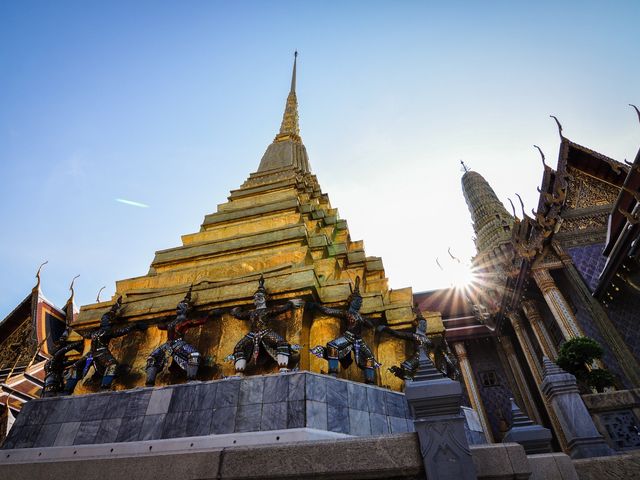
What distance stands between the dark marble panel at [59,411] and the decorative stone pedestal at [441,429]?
5233mm

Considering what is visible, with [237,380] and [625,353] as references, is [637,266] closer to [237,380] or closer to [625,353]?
[625,353]

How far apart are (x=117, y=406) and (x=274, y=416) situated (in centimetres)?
237

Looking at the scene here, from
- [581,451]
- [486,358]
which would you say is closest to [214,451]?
[581,451]

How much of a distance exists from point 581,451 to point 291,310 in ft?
14.8

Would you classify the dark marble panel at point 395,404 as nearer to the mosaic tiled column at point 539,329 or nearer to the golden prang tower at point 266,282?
the golden prang tower at point 266,282

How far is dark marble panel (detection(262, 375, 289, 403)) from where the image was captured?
479 centimetres

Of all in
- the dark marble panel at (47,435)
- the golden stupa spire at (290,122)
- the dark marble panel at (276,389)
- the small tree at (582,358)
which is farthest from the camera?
the golden stupa spire at (290,122)

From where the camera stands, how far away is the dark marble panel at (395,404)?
5.43m

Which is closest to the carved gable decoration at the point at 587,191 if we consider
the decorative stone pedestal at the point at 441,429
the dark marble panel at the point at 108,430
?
the decorative stone pedestal at the point at 441,429

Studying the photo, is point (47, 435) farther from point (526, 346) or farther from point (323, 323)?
point (526, 346)

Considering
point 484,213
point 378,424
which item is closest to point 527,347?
point 378,424

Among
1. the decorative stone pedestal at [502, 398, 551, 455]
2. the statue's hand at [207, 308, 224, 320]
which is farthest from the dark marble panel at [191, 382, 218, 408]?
the decorative stone pedestal at [502, 398, 551, 455]

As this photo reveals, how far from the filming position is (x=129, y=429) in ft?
16.5

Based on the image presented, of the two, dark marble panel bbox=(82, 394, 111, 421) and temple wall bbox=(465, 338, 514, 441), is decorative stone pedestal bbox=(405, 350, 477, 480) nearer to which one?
dark marble panel bbox=(82, 394, 111, 421)
